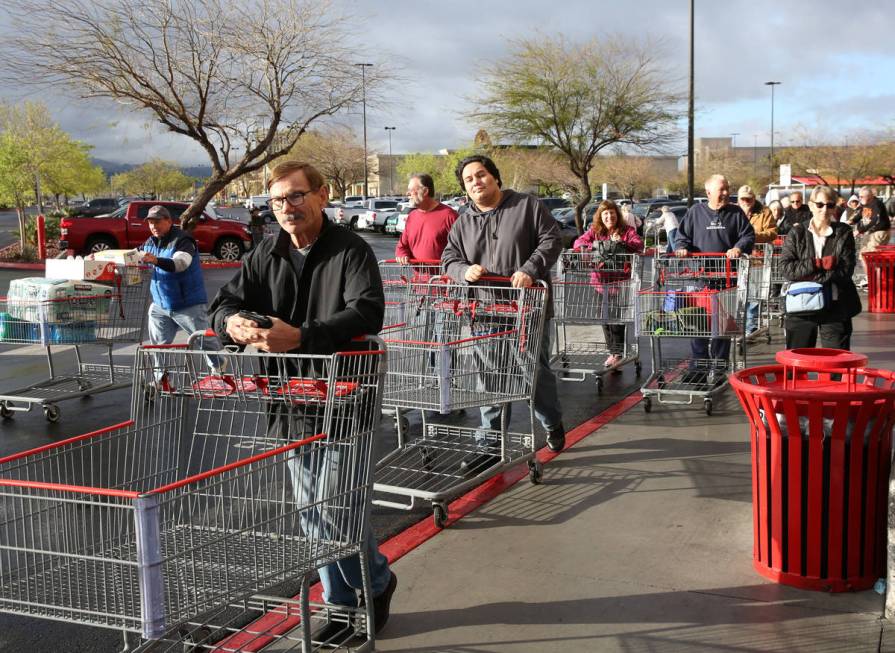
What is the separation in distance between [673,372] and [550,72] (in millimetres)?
18918

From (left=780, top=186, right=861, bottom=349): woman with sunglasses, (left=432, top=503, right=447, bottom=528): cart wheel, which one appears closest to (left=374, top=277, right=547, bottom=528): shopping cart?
(left=432, top=503, right=447, bottom=528): cart wheel

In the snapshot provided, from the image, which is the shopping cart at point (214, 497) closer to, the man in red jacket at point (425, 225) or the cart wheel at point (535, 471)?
the cart wheel at point (535, 471)

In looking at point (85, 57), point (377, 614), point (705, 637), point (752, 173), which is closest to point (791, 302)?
point (705, 637)

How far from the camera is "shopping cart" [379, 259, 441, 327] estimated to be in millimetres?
6930

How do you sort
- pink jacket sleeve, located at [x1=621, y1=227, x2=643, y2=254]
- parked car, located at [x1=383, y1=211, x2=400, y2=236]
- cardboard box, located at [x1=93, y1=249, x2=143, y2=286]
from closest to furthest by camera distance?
1. cardboard box, located at [x1=93, y1=249, x2=143, y2=286]
2. pink jacket sleeve, located at [x1=621, y1=227, x2=643, y2=254]
3. parked car, located at [x1=383, y1=211, x2=400, y2=236]

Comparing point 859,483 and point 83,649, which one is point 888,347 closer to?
point 859,483

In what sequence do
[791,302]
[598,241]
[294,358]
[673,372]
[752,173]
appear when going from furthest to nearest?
[752,173] < [598,241] < [673,372] < [791,302] < [294,358]

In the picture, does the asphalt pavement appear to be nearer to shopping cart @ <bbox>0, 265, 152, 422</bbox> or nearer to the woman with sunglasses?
shopping cart @ <bbox>0, 265, 152, 422</bbox>

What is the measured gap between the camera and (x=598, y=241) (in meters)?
9.73

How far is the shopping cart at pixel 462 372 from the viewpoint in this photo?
5410 mm

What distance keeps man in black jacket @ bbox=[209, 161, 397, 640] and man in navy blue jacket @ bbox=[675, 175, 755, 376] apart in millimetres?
5454

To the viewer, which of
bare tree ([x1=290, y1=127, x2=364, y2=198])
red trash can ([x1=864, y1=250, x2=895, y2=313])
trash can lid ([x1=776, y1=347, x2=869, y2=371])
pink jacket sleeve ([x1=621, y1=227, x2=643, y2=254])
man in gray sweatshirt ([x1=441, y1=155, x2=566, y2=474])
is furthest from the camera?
bare tree ([x1=290, y1=127, x2=364, y2=198])

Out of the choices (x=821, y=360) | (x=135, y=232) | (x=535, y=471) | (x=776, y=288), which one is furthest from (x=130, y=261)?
(x=135, y=232)

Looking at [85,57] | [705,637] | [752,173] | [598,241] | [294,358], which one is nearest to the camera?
[294,358]
